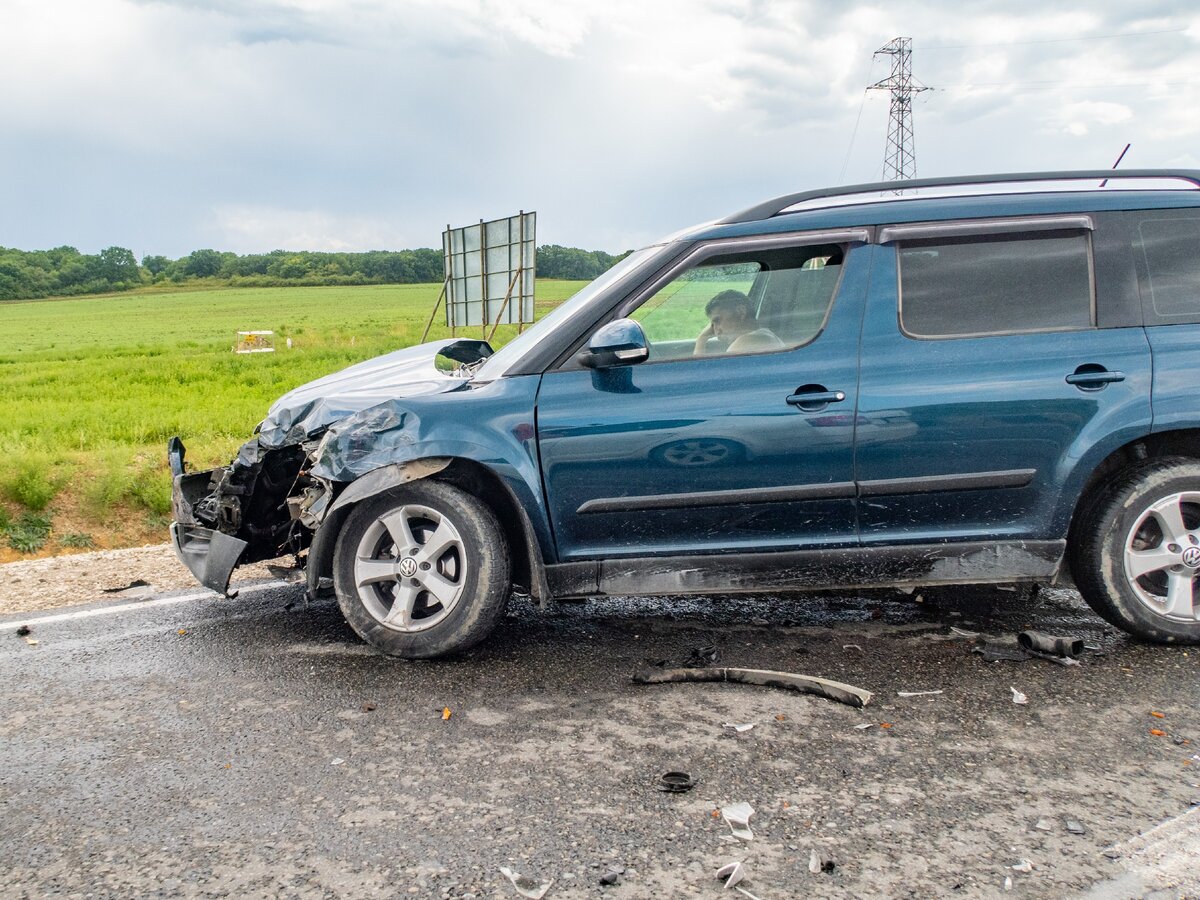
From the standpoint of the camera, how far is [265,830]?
293 centimetres

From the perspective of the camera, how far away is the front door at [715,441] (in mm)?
4176

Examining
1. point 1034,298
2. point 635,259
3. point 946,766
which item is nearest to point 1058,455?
point 1034,298

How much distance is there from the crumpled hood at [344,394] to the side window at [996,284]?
2.01 metres

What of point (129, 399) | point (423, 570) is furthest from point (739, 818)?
point (129, 399)

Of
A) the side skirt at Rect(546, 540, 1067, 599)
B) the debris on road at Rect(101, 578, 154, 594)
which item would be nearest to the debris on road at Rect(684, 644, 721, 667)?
the side skirt at Rect(546, 540, 1067, 599)

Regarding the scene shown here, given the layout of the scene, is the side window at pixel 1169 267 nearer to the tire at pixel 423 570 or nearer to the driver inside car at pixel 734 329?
the driver inside car at pixel 734 329

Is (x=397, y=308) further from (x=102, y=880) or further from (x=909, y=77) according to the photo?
(x=102, y=880)

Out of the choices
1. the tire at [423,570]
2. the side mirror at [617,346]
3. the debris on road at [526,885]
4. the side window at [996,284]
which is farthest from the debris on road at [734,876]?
the side window at [996,284]

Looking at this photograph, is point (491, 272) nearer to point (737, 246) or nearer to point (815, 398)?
point (737, 246)

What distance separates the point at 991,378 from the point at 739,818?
7.30 feet

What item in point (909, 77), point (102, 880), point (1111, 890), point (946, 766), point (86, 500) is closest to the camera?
point (1111, 890)

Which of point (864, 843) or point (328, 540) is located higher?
point (328, 540)

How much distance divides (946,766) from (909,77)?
5144 centimetres

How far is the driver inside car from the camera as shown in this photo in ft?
14.2
